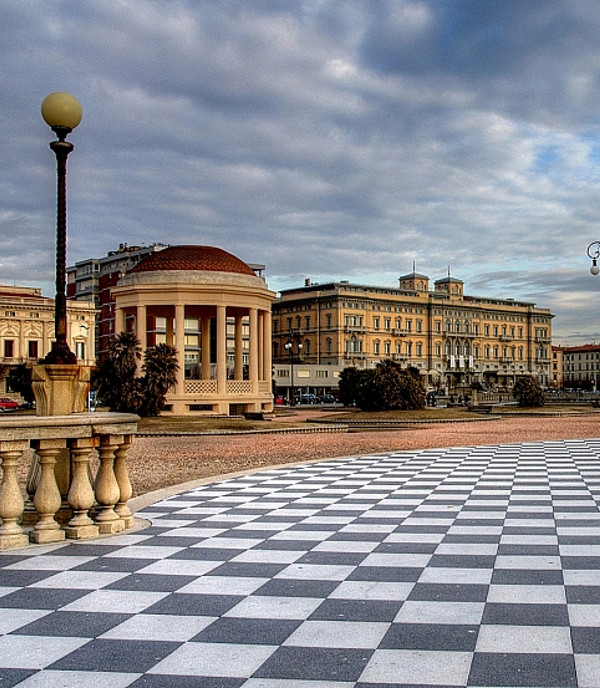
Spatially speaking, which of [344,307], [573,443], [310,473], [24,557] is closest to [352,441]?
[573,443]

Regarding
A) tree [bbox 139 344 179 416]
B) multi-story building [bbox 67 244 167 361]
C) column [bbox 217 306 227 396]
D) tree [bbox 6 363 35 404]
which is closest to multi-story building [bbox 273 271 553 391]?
multi-story building [bbox 67 244 167 361]

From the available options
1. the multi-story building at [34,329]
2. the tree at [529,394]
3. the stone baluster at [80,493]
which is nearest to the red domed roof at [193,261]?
the tree at [529,394]

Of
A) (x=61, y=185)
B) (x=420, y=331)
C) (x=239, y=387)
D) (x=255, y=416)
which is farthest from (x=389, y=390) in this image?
(x=420, y=331)

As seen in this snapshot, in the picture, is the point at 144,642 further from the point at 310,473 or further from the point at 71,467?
the point at 310,473

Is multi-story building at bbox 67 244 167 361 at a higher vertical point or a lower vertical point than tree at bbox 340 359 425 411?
higher

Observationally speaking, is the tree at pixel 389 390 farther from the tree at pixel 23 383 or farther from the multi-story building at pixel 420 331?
the multi-story building at pixel 420 331

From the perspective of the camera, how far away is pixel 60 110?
966cm

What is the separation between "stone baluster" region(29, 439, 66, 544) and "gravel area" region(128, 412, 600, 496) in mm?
4076

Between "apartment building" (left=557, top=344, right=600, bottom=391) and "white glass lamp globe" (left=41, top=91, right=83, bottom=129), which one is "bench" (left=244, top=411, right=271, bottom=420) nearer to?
"white glass lamp globe" (left=41, top=91, right=83, bottom=129)

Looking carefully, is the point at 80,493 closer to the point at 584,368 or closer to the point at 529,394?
the point at 529,394

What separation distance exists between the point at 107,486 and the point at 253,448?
13.2 m

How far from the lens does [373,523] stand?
9.43 m

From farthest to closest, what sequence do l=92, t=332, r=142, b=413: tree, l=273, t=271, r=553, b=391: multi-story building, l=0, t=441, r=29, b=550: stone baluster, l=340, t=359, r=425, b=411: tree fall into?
1. l=273, t=271, r=553, b=391: multi-story building
2. l=340, t=359, r=425, b=411: tree
3. l=92, t=332, r=142, b=413: tree
4. l=0, t=441, r=29, b=550: stone baluster

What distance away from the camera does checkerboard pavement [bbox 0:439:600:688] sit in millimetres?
4684
